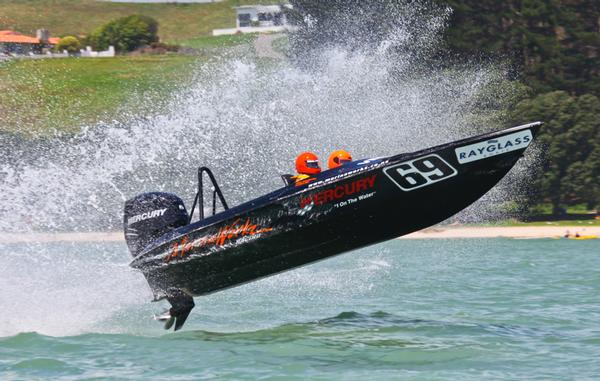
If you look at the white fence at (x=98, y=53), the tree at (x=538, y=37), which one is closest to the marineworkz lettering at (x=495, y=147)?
the tree at (x=538, y=37)

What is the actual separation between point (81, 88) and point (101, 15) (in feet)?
109

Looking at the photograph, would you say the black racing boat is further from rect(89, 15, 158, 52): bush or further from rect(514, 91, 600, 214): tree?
rect(89, 15, 158, 52): bush

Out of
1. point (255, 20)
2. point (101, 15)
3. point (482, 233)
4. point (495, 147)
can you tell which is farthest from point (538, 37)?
point (101, 15)

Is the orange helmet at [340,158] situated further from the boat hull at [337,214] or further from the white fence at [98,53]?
the white fence at [98,53]

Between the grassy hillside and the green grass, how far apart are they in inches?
690

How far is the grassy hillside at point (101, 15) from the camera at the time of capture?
335 ft

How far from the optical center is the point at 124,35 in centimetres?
8862

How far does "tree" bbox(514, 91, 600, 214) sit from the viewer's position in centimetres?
4312

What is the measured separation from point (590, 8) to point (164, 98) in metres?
28.6

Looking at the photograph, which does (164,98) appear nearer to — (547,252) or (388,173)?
(547,252)

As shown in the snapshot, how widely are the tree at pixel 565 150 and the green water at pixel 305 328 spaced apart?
72.8 ft

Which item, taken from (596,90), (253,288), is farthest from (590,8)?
(253,288)

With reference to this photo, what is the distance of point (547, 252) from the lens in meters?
29.4

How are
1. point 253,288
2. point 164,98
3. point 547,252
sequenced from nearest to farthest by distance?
1. point 253,288
2. point 547,252
3. point 164,98
